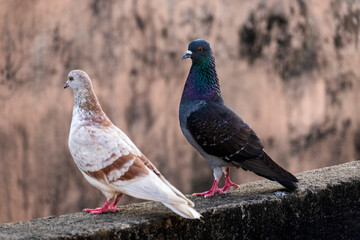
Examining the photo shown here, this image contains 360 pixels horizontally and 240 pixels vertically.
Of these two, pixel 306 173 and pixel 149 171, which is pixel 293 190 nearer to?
pixel 306 173

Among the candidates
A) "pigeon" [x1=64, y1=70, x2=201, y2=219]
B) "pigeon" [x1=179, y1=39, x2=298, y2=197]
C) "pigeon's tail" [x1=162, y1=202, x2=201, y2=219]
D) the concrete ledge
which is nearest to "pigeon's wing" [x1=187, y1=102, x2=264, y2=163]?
"pigeon" [x1=179, y1=39, x2=298, y2=197]

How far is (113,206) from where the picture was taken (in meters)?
2.97

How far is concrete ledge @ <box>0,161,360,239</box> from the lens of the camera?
2.73 metres

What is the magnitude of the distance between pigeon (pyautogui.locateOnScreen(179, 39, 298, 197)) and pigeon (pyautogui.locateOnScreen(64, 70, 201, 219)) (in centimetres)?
47

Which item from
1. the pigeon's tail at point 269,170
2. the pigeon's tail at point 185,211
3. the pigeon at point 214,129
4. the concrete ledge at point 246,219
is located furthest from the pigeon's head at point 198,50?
the pigeon's tail at point 185,211

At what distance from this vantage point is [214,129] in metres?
3.19

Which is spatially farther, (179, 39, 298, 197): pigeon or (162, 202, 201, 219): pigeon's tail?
(179, 39, 298, 197): pigeon

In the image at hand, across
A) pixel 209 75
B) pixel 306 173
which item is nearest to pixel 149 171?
pixel 209 75

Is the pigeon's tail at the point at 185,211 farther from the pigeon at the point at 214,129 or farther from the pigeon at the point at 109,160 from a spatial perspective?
the pigeon at the point at 214,129

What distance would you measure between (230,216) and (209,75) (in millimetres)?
723

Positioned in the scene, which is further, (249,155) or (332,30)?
(332,30)

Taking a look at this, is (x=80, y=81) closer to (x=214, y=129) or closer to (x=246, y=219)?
(x=214, y=129)

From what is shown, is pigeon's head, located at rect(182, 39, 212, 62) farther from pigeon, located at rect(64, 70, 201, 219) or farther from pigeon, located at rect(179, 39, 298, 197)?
pigeon, located at rect(64, 70, 201, 219)

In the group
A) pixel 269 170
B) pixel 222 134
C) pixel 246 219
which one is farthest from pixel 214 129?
pixel 246 219
